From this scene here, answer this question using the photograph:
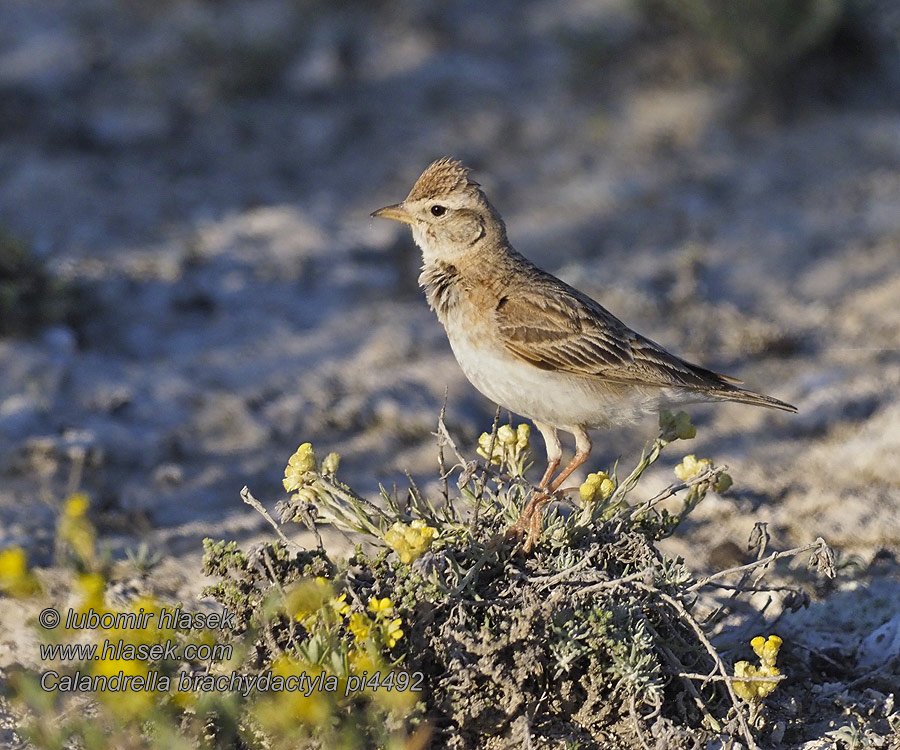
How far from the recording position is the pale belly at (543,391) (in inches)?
201

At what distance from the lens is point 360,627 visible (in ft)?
12.3

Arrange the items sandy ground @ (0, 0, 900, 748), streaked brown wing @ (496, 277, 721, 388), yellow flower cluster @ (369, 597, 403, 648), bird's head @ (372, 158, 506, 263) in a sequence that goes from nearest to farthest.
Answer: yellow flower cluster @ (369, 597, 403, 648), streaked brown wing @ (496, 277, 721, 388), bird's head @ (372, 158, 506, 263), sandy ground @ (0, 0, 900, 748)

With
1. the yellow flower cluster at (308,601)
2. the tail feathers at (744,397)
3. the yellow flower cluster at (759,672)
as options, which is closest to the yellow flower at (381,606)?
the yellow flower cluster at (308,601)

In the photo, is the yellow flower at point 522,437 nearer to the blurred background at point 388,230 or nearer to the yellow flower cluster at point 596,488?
the yellow flower cluster at point 596,488

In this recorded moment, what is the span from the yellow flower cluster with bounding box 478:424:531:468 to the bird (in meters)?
0.25

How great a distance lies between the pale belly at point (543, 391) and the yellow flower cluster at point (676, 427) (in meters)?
0.63

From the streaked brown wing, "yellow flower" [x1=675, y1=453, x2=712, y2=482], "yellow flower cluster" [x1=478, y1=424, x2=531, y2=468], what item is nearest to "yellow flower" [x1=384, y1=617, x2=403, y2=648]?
"yellow flower cluster" [x1=478, y1=424, x2=531, y2=468]

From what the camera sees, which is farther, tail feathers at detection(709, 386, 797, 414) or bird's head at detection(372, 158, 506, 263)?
bird's head at detection(372, 158, 506, 263)

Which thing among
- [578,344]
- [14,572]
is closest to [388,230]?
[578,344]

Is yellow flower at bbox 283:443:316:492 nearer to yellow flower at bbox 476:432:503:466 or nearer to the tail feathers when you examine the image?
yellow flower at bbox 476:432:503:466

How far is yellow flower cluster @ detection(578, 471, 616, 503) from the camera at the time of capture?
4340 millimetres

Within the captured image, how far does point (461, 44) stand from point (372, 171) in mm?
2439

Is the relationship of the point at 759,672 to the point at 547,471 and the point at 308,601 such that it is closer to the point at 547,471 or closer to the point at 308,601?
the point at 547,471

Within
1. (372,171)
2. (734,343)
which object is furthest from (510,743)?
(372,171)
